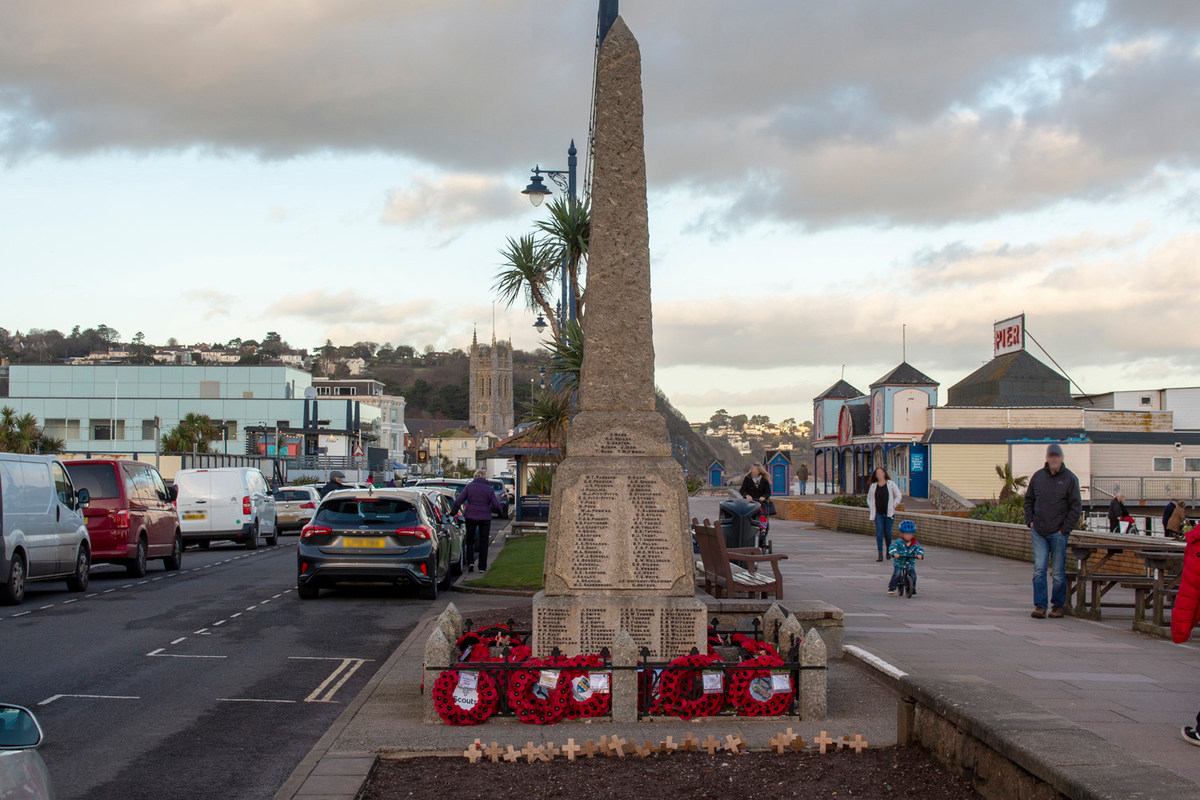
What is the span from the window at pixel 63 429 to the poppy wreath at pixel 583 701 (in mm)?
91887

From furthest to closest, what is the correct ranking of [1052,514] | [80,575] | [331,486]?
[331,486]
[80,575]
[1052,514]

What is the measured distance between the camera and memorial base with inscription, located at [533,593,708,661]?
755cm

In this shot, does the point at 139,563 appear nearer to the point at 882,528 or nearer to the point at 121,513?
the point at 121,513

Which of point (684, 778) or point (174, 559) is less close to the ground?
point (684, 778)

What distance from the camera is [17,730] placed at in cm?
273

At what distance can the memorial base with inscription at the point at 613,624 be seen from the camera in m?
7.55

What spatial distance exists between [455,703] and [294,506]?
2799cm

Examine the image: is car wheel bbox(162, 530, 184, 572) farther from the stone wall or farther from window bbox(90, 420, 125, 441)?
window bbox(90, 420, 125, 441)

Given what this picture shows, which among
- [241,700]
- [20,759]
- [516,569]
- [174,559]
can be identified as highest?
[20,759]

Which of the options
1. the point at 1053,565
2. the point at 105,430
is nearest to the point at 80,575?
the point at 1053,565

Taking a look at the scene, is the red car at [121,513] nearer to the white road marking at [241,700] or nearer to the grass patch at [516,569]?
the grass patch at [516,569]

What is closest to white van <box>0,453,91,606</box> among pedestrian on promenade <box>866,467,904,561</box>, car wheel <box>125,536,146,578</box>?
car wheel <box>125,536,146,578</box>

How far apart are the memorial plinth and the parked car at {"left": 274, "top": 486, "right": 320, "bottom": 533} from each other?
1035 inches

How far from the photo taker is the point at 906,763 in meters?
5.63
